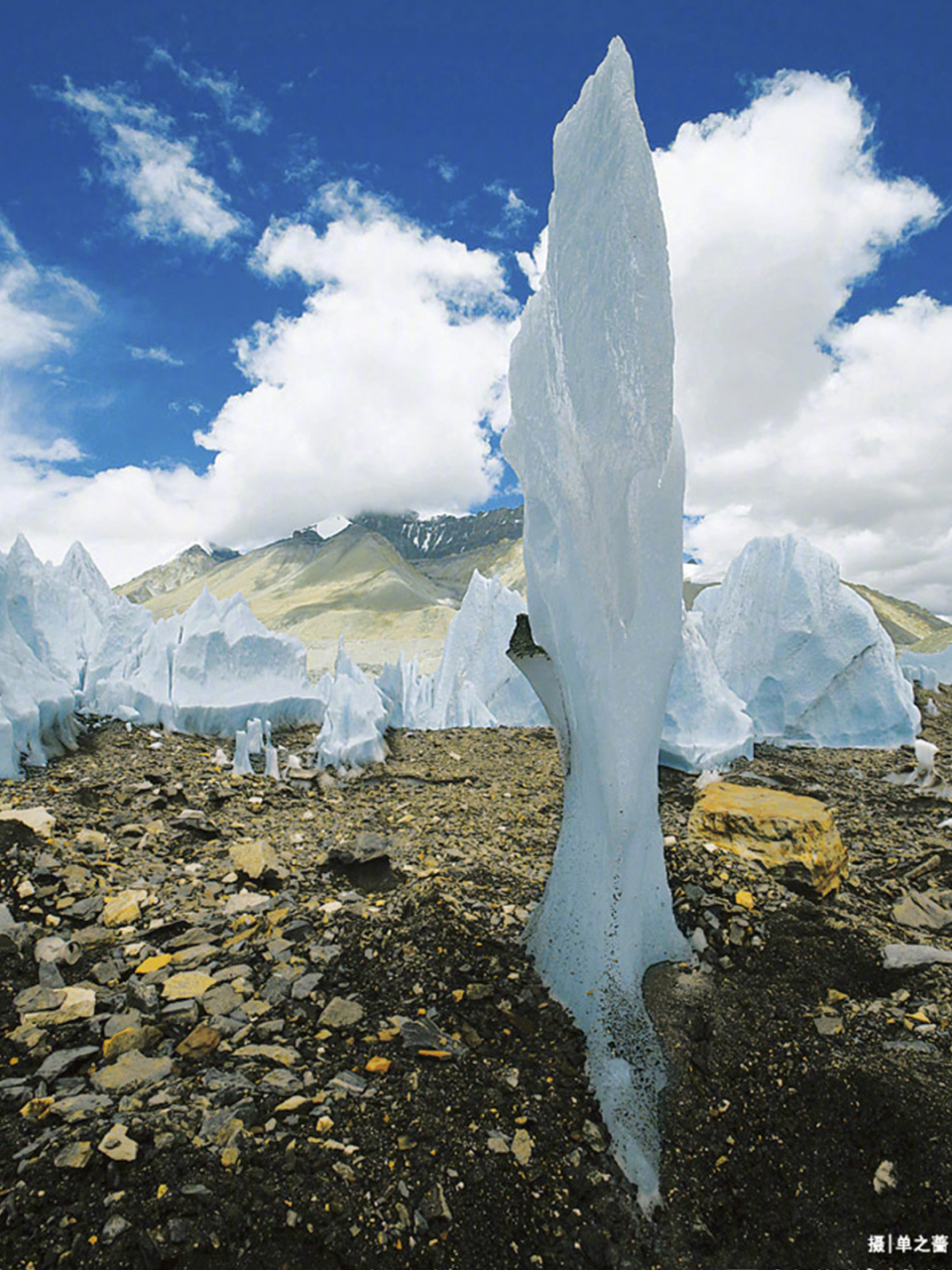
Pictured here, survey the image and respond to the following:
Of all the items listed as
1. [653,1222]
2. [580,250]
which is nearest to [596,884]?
[653,1222]

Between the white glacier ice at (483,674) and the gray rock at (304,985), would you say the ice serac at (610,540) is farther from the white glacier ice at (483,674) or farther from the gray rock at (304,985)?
the white glacier ice at (483,674)

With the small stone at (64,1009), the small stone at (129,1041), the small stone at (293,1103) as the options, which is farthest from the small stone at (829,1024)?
the small stone at (64,1009)

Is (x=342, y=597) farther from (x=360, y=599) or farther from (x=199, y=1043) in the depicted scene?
(x=199, y=1043)

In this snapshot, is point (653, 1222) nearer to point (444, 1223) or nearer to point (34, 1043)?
point (444, 1223)

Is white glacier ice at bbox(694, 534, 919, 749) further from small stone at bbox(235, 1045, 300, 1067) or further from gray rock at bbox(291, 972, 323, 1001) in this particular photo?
small stone at bbox(235, 1045, 300, 1067)

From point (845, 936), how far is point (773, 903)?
461mm

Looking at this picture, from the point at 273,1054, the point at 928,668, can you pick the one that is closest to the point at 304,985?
the point at 273,1054

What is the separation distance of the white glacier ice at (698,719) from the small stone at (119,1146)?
8252mm

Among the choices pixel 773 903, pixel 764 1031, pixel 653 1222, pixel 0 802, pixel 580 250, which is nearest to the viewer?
pixel 653 1222

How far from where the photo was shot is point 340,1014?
290 centimetres

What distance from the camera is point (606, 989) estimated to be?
3006 millimetres

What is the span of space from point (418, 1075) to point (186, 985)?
135 centimetres

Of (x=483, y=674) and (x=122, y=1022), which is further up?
(x=483, y=674)

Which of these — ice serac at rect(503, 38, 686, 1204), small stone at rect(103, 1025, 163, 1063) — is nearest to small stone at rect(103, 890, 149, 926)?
small stone at rect(103, 1025, 163, 1063)
